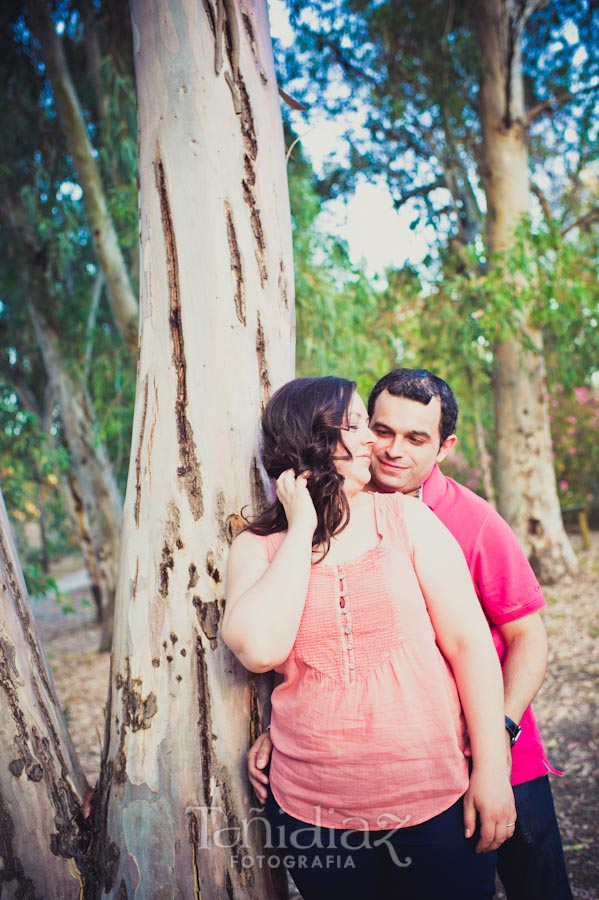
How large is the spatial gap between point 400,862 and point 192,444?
3.66 feet

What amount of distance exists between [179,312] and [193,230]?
0.24m

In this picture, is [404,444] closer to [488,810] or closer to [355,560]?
[355,560]

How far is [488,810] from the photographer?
1479 millimetres

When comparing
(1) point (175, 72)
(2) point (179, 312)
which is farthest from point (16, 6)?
(2) point (179, 312)

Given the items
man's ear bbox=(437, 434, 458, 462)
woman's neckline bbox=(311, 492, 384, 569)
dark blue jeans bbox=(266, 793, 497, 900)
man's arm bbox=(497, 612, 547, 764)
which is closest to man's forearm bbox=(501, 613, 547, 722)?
man's arm bbox=(497, 612, 547, 764)

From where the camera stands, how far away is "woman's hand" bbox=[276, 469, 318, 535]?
157cm

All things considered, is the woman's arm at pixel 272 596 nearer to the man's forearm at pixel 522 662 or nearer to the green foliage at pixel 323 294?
the man's forearm at pixel 522 662

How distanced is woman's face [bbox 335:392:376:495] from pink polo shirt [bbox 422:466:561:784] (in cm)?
37

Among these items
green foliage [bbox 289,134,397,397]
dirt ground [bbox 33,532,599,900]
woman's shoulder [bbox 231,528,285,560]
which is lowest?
dirt ground [bbox 33,532,599,900]

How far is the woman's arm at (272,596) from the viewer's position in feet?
4.71

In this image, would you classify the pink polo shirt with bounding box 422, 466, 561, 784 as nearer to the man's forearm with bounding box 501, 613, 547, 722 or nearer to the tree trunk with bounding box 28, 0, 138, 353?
the man's forearm with bounding box 501, 613, 547, 722

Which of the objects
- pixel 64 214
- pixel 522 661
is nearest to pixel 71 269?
pixel 64 214

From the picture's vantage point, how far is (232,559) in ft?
5.41

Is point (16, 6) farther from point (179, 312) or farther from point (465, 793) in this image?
point (465, 793)
